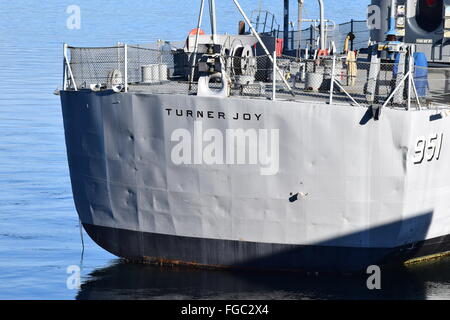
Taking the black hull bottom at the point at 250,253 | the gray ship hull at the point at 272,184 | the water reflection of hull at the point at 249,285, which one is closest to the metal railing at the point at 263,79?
the gray ship hull at the point at 272,184

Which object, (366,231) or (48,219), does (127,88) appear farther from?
(48,219)

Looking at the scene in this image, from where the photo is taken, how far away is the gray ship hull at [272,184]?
87.8 feet

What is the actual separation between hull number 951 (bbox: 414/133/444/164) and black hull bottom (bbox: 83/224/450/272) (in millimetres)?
2628

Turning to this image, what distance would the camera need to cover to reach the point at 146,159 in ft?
91.9

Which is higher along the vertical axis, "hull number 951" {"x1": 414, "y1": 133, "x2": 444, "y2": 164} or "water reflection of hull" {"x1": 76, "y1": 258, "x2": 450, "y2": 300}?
"hull number 951" {"x1": 414, "y1": 133, "x2": 444, "y2": 164}

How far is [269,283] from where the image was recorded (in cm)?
2788

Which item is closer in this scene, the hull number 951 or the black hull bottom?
the hull number 951

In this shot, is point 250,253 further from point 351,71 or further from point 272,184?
point 351,71

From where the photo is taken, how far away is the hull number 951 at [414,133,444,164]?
2722 centimetres

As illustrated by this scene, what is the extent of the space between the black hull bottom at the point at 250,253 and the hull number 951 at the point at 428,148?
2.63m

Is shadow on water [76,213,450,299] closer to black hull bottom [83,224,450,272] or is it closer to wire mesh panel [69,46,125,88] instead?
black hull bottom [83,224,450,272]

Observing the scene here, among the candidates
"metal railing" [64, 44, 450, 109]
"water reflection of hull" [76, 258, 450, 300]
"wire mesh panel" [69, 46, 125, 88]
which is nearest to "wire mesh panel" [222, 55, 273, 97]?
"metal railing" [64, 44, 450, 109]

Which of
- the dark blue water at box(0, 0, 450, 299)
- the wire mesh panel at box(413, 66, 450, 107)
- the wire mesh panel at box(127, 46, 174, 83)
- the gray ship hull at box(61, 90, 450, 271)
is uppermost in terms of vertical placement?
the wire mesh panel at box(127, 46, 174, 83)

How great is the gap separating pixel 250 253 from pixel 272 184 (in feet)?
7.18
